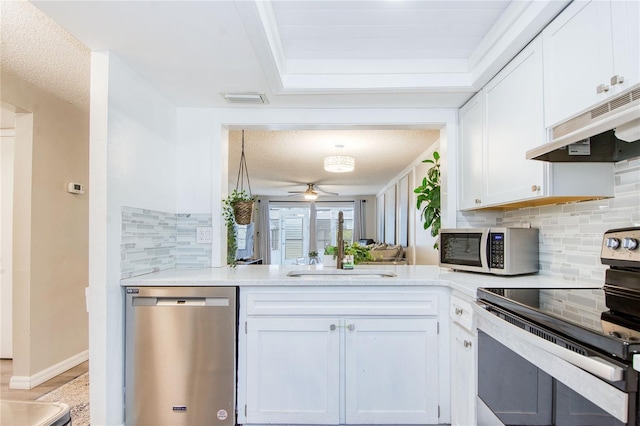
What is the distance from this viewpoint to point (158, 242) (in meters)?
2.28

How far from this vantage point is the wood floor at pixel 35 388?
2.47 meters

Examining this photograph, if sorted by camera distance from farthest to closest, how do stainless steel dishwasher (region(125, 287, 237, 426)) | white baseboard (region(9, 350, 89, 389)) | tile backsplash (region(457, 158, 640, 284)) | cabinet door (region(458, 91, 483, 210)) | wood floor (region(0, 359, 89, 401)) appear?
white baseboard (region(9, 350, 89, 389)) < wood floor (region(0, 359, 89, 401)) < cabinet door (region(458, 91, 483, 210)) < stainless steel dishwasher (region(125, 287, 237, 426)) < tile backsplash (region(457, 158, 640, 284))

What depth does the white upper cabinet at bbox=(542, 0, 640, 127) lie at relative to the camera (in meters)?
1.15

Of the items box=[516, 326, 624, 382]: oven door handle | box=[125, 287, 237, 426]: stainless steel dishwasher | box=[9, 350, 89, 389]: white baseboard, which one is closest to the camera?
box=[516, 326, 624, 382]: oven door handle

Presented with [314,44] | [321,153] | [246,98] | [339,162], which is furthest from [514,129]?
[321,153]

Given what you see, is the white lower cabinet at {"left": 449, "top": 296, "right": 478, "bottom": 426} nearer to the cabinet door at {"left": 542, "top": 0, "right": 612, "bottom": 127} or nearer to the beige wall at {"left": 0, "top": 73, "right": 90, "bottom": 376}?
the cabinet door at {"left": 542, "top": 0, "right": 612, "bottom": 127}

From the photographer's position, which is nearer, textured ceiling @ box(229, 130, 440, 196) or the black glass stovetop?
the black glass stovetop

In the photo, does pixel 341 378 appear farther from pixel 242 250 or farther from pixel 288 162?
pixel 242 250

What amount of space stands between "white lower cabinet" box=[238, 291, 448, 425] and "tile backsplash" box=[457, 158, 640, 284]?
2.29ft

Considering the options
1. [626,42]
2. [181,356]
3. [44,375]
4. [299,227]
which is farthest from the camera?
[299,227]

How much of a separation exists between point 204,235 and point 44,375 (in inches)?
66.2

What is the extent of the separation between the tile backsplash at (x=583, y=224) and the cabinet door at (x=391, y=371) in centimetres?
75

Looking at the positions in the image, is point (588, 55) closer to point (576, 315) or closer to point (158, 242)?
point (576, 315)

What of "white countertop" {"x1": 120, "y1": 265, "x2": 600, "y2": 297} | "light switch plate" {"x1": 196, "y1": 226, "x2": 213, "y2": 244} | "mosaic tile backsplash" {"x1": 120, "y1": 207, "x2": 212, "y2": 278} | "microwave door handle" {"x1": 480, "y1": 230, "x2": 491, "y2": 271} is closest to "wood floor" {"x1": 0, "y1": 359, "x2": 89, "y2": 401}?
"mosaic tile backsplash" {"x1": 120, "y1": 207, "x2": 212, "y2": 278}
